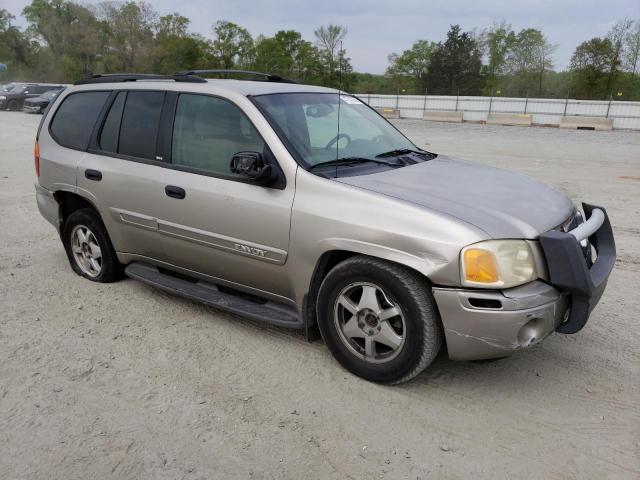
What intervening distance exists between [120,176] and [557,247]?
127 inches

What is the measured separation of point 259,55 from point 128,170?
68.8 meters

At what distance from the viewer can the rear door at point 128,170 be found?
420cm

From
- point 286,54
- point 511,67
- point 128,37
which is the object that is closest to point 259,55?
point 286,54

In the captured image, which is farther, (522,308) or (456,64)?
(456,64)

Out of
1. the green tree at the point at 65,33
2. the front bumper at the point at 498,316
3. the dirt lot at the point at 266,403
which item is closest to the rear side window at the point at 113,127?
the dirt lot at the point at 266,403

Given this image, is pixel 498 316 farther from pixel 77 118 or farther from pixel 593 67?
pixel 593 67

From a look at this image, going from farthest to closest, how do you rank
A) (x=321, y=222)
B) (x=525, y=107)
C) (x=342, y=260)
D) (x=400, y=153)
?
(x=525, y=107), (x=400, y=153), (x=342, y=260), (x=321, y=222)

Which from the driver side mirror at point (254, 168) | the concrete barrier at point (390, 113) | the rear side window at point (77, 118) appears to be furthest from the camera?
the concrete barrier at point (390, 113)

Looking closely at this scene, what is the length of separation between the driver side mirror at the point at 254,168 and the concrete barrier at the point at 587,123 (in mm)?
27288

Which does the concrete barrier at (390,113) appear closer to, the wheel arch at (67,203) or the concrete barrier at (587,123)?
the concrete barrier at (587,123)

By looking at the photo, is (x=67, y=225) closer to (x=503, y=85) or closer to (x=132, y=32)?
(x=503, y=85)

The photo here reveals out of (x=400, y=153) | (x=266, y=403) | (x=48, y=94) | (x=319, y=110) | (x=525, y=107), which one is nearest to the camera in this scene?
(x=266, y=403)

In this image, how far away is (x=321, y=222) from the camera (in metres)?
3.29

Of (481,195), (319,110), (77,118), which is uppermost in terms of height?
(319,110)
